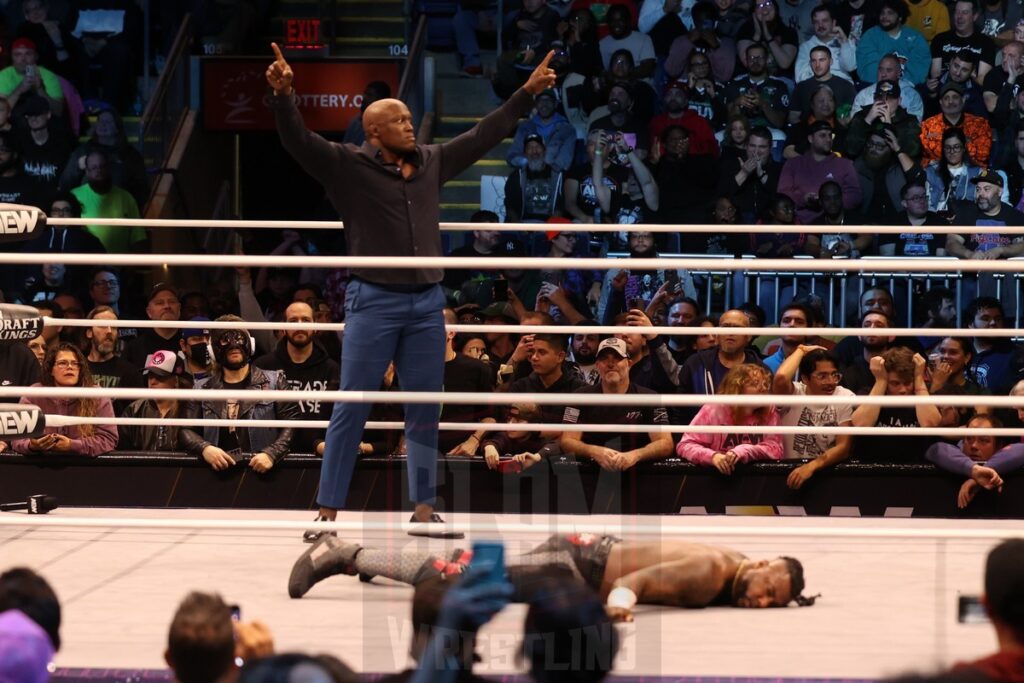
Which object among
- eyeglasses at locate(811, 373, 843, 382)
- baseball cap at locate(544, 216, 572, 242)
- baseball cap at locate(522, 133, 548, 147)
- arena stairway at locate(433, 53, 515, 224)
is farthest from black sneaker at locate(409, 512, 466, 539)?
arena stairway at locate(433, 53, 515, 224)

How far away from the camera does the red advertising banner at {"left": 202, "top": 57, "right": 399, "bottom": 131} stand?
402 inches

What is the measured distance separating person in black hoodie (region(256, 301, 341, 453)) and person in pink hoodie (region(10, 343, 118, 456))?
673 millimetres

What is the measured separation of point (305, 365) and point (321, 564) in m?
2.22

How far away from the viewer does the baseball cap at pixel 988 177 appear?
27.4 feet

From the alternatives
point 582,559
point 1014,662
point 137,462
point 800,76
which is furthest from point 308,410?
point 800,76

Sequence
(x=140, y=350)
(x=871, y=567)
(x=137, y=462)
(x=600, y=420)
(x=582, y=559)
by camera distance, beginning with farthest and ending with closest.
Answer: (x=140, y=350) < (x=600, y=420) < (x=137, y=462) < (x=871, y=567) < (x=582, y=559)

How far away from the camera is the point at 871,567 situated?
14.6 feet

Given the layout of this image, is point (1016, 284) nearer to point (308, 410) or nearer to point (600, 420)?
point (600, 420)

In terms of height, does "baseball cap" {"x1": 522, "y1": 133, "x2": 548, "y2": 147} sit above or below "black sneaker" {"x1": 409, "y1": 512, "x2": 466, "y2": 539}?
above

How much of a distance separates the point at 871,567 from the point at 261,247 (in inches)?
244

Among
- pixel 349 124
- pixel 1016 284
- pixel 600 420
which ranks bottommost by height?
pixel 600 420

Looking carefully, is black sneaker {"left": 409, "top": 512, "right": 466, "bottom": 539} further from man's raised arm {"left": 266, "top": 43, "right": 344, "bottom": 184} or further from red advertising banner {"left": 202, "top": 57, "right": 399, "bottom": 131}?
red advertising banner {"left": 202, "top": 57, "right": 399, "bottom": 131}

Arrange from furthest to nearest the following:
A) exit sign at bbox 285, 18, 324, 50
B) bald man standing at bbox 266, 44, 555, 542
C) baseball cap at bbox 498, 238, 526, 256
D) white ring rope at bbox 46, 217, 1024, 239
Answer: exit sign at bbox 285, 18, 324, 50 → baseball cap at bbox 498, 238, 526, 256 → white ring rope at bbox 46, 217, 1024, 239 → bald man standing at bbox 266, 44, 555, 542

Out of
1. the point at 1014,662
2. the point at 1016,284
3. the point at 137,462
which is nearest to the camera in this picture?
the point at 1014,662
